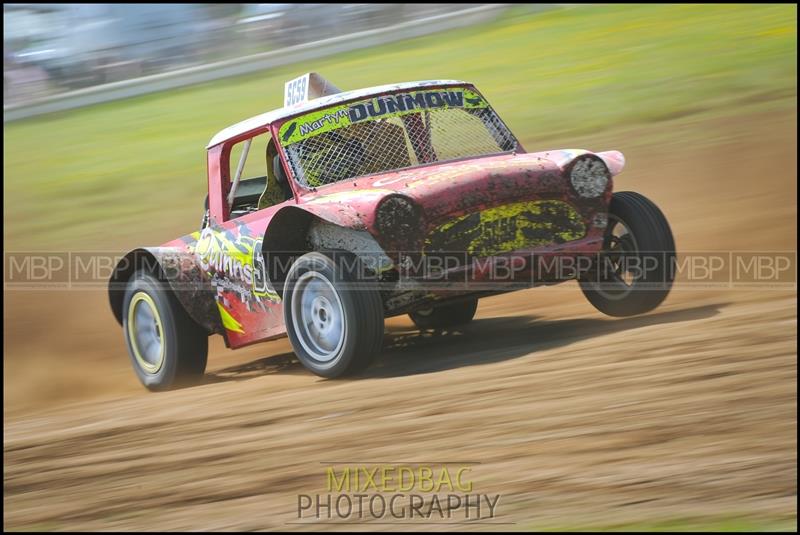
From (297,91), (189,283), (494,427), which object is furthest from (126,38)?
(494,427)

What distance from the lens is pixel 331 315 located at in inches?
253

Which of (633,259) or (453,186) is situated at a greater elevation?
(453,186)

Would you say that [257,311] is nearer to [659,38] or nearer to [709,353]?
[709,353]

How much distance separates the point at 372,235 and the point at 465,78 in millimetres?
12130

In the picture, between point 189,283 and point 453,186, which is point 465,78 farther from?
point 453,186

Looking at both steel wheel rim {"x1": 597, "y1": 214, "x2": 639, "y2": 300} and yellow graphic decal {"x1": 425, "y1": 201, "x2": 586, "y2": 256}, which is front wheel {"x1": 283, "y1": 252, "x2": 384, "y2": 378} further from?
steel wheel rim {"x1": 597, "y1": 214, "x2": 639, "y2": 300}

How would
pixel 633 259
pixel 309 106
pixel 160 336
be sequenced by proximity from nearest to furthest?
pixel 633 259, pixel 309 106, pixel 160 336

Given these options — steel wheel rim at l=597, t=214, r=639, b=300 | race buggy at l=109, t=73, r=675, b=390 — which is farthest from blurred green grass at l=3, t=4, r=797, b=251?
steel wheel rim at l=597, t=214, r=639, b=300

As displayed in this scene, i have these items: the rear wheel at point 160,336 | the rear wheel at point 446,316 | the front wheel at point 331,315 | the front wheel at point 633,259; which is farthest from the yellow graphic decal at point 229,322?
the front wheel at point 633,259

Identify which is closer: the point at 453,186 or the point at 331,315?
the point at 453,186

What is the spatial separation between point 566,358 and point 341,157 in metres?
1.90

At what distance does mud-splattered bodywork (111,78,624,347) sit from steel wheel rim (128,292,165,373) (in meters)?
0.79

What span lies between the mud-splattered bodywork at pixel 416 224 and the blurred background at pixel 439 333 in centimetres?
50

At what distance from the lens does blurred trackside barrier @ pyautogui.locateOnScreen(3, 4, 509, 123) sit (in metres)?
20.1
